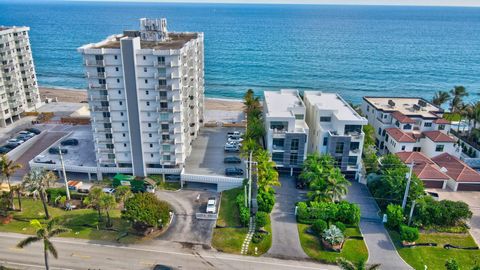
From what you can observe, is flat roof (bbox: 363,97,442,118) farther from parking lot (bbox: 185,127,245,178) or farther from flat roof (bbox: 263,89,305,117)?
parking lot (bbox: 185,127,245,178)

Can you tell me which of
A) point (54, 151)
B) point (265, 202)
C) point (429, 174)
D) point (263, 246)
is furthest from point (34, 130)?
point (429, 174)

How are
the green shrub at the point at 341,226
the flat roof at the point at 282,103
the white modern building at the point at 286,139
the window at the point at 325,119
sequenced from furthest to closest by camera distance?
the flat roof at the point at 282,103 < the window at the point at 325,119 < the white modern building at the point at 286,139 < the green shrub at the point at 341,226

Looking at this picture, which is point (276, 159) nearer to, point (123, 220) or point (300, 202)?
point (300, 202)

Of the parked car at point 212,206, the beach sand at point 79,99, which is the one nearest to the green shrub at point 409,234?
the parked car at point 212,206

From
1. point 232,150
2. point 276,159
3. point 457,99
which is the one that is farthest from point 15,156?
point 457,99

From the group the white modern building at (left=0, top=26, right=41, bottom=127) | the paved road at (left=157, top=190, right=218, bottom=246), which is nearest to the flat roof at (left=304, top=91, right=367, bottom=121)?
the paved road at (left=157, top=190, right=218, bottom=246)

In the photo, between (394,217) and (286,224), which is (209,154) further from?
(394,217)

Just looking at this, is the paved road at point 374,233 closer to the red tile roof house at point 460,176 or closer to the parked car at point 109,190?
the red tile roof house at point 460,176
